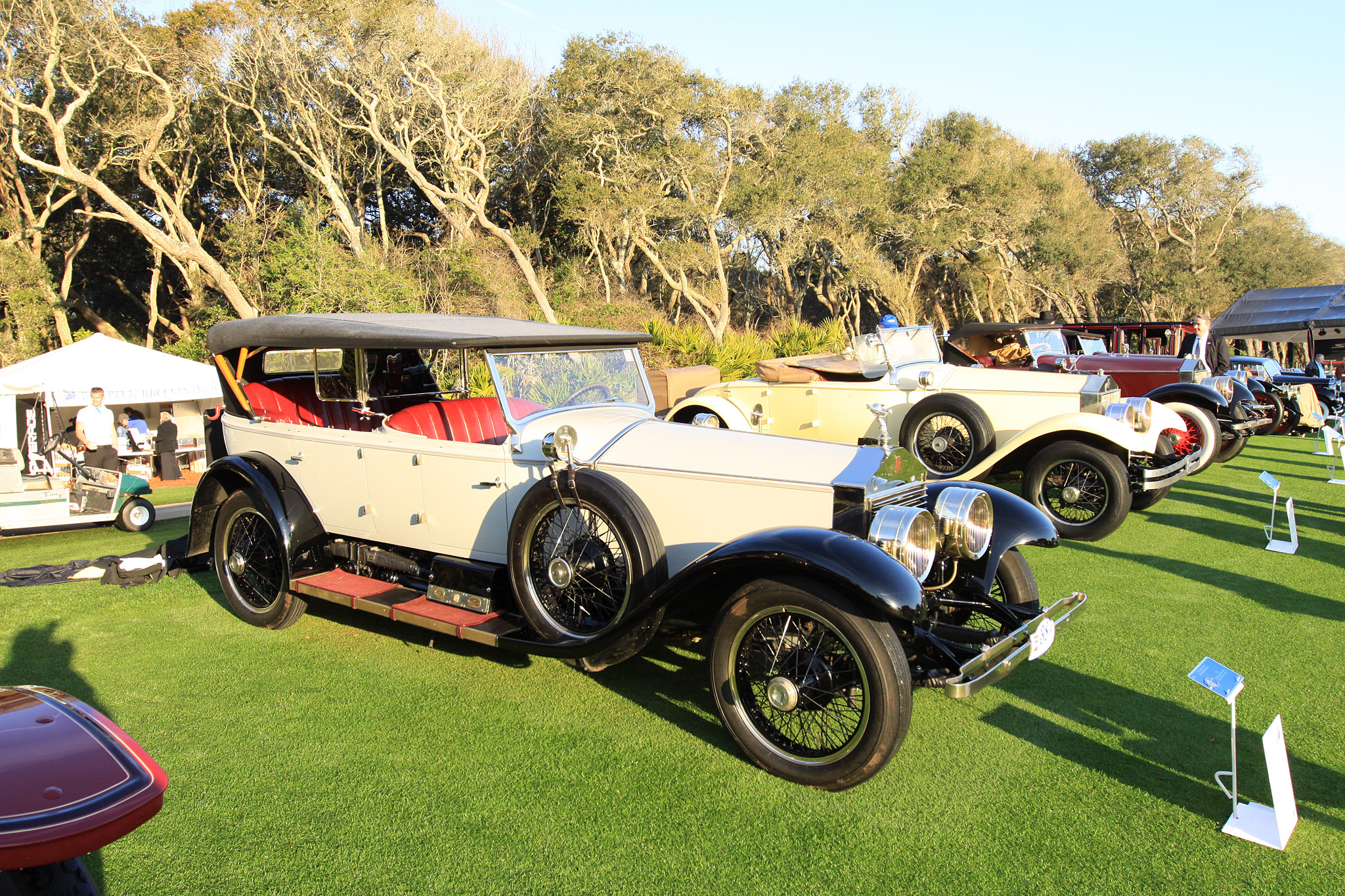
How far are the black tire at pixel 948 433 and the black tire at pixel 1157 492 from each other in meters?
1.49

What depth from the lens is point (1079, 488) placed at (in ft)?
23.2

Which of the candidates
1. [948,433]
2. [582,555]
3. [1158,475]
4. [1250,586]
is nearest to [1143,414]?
[1158,475]

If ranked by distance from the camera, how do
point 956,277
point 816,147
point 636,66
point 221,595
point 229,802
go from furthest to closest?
point 956,277 → point 816,147 → point 636,66 → point 221,595 → point 229,802

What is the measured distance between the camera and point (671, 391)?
398 inches

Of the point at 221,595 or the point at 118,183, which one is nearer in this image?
the point at 221,595

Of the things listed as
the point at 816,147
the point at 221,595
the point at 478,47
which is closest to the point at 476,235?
the point at 478,47

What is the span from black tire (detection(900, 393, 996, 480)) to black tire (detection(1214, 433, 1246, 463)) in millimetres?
4314

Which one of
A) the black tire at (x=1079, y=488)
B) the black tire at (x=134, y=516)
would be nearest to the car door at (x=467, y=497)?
the black tire at (x=1079, y=488)

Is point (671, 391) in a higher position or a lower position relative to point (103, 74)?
lower

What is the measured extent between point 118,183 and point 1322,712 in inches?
1101

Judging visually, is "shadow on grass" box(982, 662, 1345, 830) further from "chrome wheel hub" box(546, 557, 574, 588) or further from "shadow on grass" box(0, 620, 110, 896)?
"shadow on grass" box(0, 620, 110, 896)

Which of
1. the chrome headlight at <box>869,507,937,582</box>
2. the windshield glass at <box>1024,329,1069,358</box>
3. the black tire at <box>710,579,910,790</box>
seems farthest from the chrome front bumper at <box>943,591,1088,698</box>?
the windshield glass at <box>1024,329,1069,358</box>

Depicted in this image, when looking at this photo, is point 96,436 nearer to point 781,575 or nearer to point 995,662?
point 781,575

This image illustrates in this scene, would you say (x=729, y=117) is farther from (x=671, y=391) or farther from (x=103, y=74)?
(x=671, y=391)
